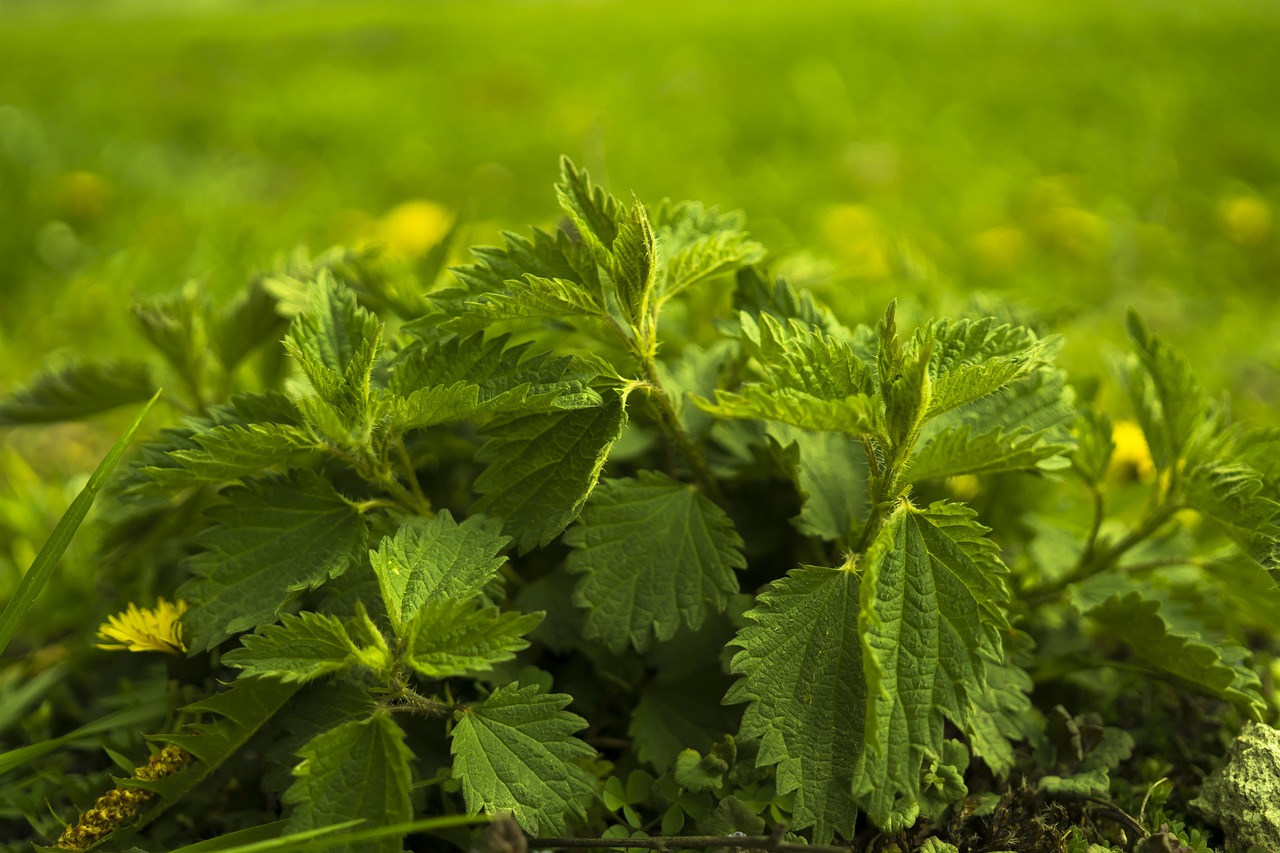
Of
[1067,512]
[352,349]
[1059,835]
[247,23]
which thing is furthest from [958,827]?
[247,23]

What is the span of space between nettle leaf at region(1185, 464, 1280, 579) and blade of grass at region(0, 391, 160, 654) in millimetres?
1605

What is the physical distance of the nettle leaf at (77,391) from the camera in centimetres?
188

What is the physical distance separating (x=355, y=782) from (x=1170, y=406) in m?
1.38

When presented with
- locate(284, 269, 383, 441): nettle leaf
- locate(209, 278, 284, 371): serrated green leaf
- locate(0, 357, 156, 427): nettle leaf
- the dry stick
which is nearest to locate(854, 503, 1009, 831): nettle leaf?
the dry stick

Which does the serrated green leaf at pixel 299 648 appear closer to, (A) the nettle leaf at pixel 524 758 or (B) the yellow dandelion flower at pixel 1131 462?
(A) the nettle leaf at pixel 524 758

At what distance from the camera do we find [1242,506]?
142cm

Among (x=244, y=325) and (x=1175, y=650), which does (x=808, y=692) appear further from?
(x=244, y=325)

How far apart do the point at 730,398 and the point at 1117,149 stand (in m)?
4.24

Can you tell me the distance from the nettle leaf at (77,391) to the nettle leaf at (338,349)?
0.62 metres

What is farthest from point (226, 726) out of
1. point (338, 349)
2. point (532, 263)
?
point (532, 263)

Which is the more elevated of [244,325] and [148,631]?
[244,325]

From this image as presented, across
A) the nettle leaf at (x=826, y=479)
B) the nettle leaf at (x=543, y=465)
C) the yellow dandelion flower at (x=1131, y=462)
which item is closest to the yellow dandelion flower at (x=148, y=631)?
the nettle leaf at (x=543, y=465)

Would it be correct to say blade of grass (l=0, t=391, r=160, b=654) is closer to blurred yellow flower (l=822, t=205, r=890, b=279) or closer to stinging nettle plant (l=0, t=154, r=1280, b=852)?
stinging nettle plant (l=0, t=154, r=1280, b=852)

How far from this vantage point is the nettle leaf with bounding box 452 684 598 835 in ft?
4.13
